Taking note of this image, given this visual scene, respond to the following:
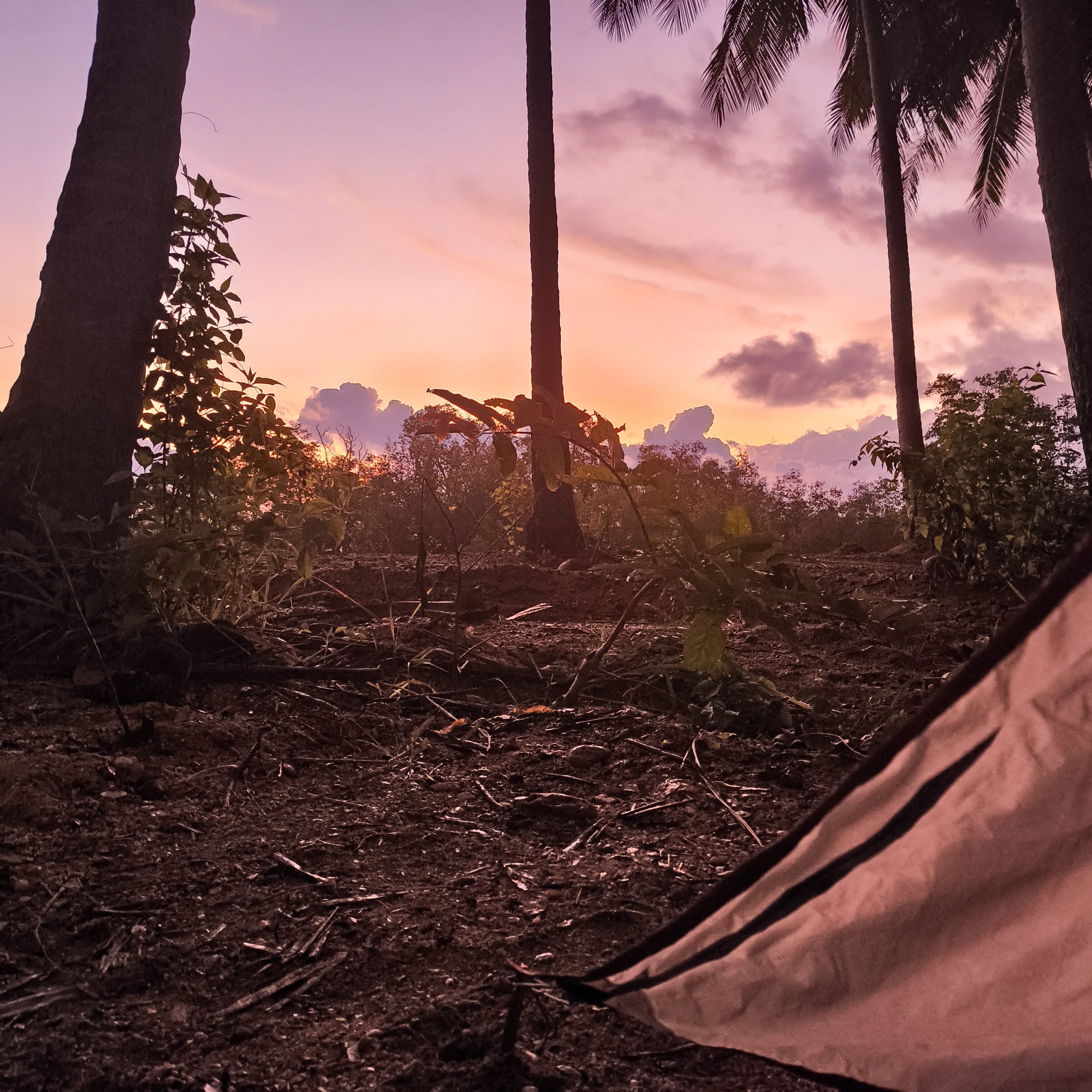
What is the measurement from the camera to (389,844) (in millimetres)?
1743

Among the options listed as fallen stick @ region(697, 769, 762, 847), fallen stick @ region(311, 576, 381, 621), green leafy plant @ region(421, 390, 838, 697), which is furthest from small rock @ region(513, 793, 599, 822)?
fallen stick @ region(311, 576, 381, 621)

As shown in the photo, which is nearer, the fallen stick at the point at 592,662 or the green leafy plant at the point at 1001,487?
the fallen stick at the point at 592,662

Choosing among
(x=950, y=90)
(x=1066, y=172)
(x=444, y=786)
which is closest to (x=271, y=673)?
(x=444, y=786)

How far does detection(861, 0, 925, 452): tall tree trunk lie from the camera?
28.3 feet

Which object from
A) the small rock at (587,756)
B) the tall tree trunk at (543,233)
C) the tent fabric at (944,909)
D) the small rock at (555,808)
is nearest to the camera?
the tent fabric at (944,909)

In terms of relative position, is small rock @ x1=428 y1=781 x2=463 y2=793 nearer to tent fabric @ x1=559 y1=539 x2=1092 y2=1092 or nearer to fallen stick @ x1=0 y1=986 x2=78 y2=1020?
fallen stick @ x1=0 y1=986 x2=78 y2=1020

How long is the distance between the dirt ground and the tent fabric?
15 cm

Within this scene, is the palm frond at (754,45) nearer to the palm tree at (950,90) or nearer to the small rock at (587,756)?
the palm tree at (950,90)

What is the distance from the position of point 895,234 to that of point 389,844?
30.7 ft

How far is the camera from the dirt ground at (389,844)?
112 cm

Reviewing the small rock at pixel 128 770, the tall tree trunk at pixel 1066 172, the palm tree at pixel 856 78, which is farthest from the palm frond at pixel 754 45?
the small rock at pixel 128 770

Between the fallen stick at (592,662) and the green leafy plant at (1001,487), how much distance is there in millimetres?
2597

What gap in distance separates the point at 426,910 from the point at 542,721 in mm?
1044

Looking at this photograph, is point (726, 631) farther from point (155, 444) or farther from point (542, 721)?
point (155, 444)
